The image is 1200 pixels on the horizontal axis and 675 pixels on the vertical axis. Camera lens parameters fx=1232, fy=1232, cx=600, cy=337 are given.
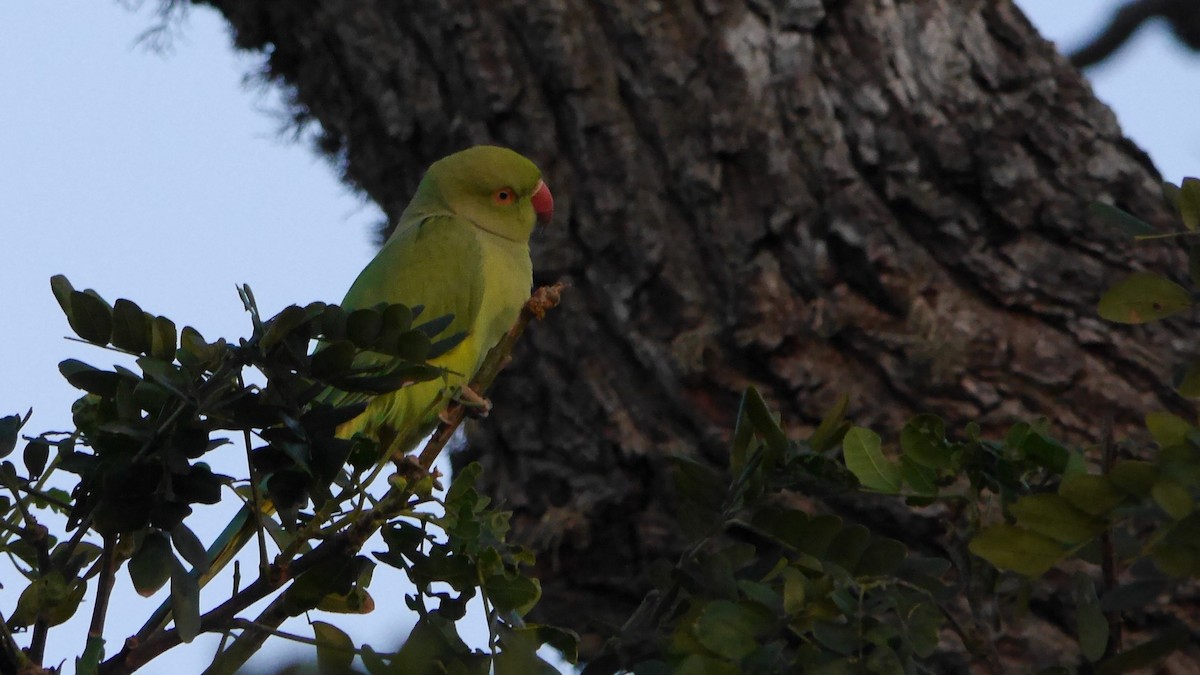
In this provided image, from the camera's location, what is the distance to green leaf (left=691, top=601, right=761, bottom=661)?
1.02 m

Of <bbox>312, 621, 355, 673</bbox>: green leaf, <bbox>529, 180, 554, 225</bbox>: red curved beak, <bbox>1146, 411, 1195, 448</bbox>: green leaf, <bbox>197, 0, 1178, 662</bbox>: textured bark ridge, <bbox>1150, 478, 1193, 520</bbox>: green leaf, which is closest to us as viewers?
<bbox>312, 621, 355, 673</bbox>: green leaf

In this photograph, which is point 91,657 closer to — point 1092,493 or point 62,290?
point 62,290

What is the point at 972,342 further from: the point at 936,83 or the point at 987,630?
the point at 987,630

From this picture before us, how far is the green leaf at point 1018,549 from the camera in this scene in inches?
38.5

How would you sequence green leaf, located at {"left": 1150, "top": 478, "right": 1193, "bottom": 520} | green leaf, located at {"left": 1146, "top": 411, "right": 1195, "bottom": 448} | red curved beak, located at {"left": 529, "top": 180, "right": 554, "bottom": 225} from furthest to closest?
red curved beak, located at {"left": 529, "top": 180, "right": 554, "bottom": 225}
green leaf, located at {"left": 1146, "top": 411, "right": 1195, "bottom": 448}
green leaf, located at {"left": 1150, "top": 478, "right": 1193, "bottom": 520}

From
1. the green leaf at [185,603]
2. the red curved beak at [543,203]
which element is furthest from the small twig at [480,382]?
the red curved beak at [543,203]

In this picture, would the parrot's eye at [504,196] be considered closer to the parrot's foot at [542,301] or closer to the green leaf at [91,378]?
the parrot's foot at [542,301]

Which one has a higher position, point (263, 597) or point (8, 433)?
point (8, 433)

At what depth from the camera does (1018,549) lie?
98 cm

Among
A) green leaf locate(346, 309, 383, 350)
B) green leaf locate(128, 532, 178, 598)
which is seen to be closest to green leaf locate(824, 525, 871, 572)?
green leaf locate(346, 309, 383, 350)

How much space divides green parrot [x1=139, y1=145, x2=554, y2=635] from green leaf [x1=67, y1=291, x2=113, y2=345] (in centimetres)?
109

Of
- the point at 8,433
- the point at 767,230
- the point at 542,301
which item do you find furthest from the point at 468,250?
the point at 8,433

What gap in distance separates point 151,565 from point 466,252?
1.47 metres

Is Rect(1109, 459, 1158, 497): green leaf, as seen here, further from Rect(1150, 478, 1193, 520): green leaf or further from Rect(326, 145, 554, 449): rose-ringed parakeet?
Rect(326, 145, 554, 449): rose-ringed parakeet
